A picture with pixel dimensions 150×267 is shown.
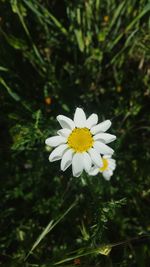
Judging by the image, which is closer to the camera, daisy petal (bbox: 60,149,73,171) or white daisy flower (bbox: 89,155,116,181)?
daisy petal (bbox: 60,149,73,171)

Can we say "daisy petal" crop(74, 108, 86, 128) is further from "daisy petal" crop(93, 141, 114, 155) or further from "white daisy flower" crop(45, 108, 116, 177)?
Result: "daisy petal" crop(93, 141, 114, 155)

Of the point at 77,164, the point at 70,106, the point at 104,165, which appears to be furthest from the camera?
the point at 70,106

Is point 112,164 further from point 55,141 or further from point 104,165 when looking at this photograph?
point 55,141

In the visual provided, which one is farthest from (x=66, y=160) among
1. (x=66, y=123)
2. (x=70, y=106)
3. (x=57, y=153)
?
(x=70, y=106)

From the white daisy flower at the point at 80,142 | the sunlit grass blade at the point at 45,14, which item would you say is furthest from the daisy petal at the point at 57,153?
the sunlit grass blade at the point at 45,14

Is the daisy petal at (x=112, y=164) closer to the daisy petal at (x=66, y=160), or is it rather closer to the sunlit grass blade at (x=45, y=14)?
the daisy petal at (x=66, y=160)

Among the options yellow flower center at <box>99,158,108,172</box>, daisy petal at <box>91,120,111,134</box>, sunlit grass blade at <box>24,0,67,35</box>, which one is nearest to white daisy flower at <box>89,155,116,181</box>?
yellow flower center at <box>99,158,108,172</box>
